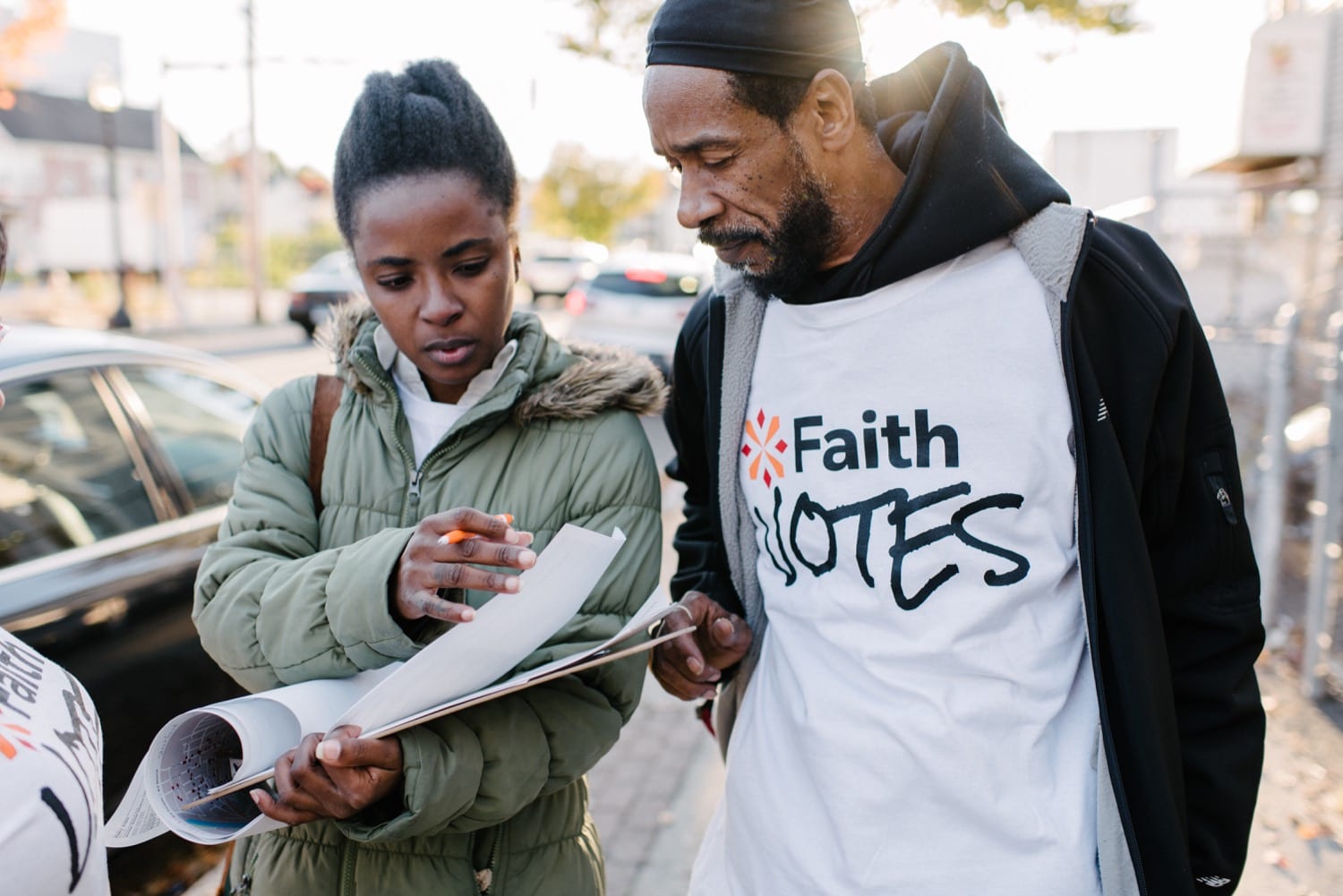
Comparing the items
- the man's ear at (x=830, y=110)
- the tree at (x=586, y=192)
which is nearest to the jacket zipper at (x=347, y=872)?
the man's ear at (x=830, y=110)

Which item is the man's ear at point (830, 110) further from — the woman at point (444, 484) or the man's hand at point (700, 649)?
the man's hand at point (700, 649)

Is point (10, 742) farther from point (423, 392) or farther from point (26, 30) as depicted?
point (26, 30)

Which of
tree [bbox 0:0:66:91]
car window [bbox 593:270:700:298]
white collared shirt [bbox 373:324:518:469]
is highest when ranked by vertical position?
tree [bbox 0:0:66:91]

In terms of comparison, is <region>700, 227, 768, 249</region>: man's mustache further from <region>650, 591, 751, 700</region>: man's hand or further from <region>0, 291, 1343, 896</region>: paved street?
<region>0, 291, 1343, 896</region>: paved street

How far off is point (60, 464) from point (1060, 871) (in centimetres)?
309

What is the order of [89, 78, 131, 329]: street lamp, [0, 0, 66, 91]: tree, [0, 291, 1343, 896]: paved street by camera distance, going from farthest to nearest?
[89, 78, 131, 329]: street lamp, [0, 0, 66, 91]: tree, [0, 291, 1343, 896]: paved street

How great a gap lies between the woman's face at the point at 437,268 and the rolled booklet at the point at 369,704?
585 mm

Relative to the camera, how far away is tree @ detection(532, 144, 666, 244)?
5594 cm

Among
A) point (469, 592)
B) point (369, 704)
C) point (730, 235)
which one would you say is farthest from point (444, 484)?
point (730, 235)

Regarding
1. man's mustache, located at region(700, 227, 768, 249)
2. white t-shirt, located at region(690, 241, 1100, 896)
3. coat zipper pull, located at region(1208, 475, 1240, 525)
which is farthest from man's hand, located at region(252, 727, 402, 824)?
coat zipper pull, located at region(1208, 475, 1240, 525)

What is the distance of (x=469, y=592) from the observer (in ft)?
5.99

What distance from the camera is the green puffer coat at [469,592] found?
166 cm

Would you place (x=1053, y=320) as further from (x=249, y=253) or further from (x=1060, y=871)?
(x=249, y=253)

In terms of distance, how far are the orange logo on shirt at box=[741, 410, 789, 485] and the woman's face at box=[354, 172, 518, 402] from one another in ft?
1.64
